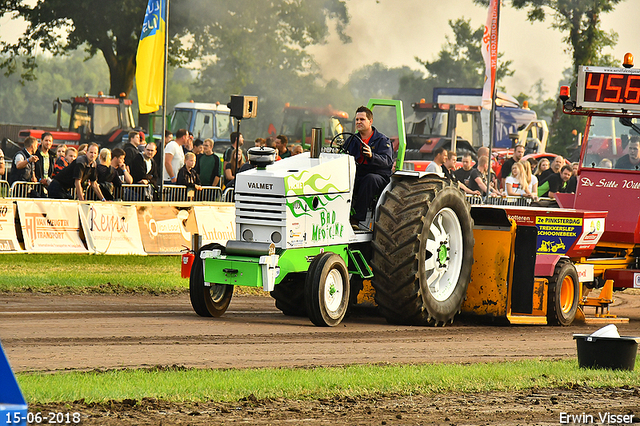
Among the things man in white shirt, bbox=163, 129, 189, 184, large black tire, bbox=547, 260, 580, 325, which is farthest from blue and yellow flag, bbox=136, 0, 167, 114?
large black tire, bbox=547, 260, 580, 325

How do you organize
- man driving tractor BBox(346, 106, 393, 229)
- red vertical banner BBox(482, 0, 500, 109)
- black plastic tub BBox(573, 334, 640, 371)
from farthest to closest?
red vertical banner BBox(482, 0, 500, 109) → man driving tractor BBox(346, 106, 393, 229) → black plastic tub BBox(573, 334, 640, 371)

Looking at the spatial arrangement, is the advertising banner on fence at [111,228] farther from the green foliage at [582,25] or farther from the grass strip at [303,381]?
the green foliage at [582,25]

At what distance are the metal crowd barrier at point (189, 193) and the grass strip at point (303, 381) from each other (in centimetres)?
1063

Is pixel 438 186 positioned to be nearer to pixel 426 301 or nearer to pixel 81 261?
pixel 426 301

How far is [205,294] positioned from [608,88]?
6468 millimetres

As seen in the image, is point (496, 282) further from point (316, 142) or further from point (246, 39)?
point (246, 39)

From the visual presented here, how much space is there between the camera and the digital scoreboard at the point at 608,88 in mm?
12250

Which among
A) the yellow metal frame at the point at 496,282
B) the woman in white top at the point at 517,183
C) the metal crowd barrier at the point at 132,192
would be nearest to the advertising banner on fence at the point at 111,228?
the metal crowd barrier at the point at 132,192

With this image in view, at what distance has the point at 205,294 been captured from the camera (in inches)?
376

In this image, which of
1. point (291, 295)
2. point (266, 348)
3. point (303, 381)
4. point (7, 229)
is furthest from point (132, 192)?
point (303, 381)

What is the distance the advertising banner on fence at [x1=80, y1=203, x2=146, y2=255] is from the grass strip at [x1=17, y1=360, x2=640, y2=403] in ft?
28.3

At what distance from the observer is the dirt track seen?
5504mm

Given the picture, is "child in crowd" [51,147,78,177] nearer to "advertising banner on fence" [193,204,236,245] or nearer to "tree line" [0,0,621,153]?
"advertising banner on fence" [193,204,236,245]

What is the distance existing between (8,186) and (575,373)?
11.2 metres
